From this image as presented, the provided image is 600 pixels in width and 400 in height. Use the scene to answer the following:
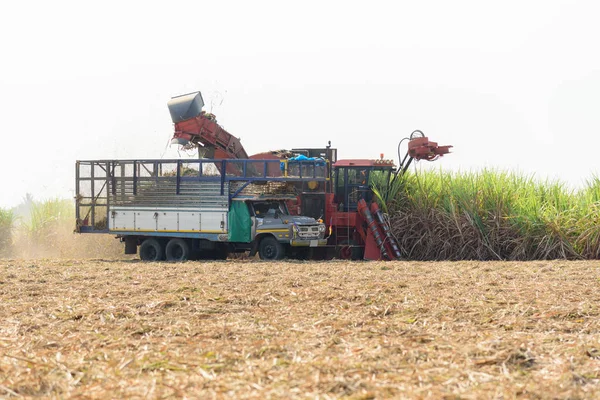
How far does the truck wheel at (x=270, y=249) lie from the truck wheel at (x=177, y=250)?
85.8 inches

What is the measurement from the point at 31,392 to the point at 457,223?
651 inches

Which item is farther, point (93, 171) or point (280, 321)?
point (93, 171)

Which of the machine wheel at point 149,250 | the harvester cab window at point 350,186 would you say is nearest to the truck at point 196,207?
the machine wheel at point 149,250

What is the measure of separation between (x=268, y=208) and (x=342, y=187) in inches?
90.8

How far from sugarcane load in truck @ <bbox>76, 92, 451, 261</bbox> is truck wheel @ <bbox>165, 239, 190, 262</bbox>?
28mm

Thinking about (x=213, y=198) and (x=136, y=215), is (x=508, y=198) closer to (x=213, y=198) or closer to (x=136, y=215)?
(x=213, y=198)

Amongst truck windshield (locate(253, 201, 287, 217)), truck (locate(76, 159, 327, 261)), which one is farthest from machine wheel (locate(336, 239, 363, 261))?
truck windshield (locate(253, 201, 287, 217))

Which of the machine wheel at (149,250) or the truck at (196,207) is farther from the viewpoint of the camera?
the machine wheel at (149,250)

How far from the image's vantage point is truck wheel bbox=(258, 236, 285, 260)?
2142cm

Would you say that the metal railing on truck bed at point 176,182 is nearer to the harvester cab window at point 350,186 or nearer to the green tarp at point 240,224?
the green tarp at point 240,224

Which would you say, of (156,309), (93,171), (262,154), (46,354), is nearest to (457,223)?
(262,154)

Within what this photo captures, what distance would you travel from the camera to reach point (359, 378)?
7355 mm

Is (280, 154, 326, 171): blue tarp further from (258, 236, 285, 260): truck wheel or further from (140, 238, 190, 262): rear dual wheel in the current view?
(140, 238, 190, 262): rear dual wheel

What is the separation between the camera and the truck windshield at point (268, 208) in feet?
72.1
